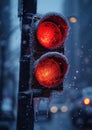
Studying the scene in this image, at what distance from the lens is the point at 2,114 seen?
28625 mm

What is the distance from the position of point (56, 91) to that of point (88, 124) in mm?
15938

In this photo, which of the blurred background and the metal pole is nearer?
the metal pole

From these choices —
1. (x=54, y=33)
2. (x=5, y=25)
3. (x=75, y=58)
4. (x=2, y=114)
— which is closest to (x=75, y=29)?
(x=75, y=58)

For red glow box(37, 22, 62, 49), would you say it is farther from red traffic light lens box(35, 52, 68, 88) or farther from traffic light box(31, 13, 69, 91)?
red traffic light lens box(35, 52, 68, 88)

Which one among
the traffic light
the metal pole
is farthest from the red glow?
the metal pole

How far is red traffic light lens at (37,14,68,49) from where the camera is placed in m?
4.02

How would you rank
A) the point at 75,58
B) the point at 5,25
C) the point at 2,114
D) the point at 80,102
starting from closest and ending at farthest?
the point at 80,102 < the point at 2,114 < the point at 5,25 < the point at 75,58

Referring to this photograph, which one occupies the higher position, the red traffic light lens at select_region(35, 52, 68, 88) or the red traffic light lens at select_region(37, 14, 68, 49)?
the red traffic light lens at select_region(37, 14, 68, 49)

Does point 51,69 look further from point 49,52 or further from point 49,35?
point 49,35

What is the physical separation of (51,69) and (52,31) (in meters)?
0.37

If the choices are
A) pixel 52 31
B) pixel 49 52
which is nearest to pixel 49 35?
pixel 52 31

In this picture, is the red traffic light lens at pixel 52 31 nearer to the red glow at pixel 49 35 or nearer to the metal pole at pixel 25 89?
the red glow at pixel 49 35

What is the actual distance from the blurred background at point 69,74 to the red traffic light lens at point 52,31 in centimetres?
286

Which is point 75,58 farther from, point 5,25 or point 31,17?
point 31,17
